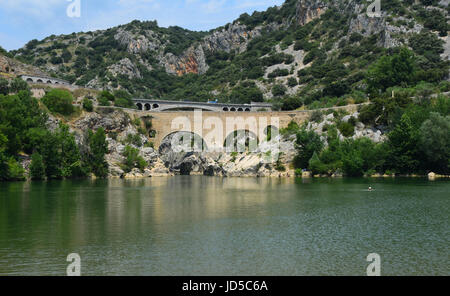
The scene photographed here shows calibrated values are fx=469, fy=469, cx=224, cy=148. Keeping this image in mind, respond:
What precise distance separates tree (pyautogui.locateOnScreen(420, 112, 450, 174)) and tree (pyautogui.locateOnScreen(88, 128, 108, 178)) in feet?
136

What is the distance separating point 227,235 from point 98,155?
4702cm

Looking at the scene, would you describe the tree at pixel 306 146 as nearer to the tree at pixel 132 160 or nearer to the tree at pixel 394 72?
the tree at pixel 394 72

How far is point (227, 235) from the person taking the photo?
20.9 meters

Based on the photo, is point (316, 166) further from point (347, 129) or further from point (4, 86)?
point (4, 86)

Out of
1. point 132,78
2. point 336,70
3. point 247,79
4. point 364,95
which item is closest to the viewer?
point 364,95

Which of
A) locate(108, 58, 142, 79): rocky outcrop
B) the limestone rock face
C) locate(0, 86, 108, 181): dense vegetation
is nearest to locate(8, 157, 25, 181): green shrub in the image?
locate(0, 86, 108, 181): dense vegetation

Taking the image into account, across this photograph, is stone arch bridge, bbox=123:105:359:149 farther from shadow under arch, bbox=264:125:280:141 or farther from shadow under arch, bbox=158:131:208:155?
shadow under arch, bbox=158:131:208:155

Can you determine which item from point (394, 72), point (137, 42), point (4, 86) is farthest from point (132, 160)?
point (137, 42)

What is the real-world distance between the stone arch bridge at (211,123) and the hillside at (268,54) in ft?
23.8
